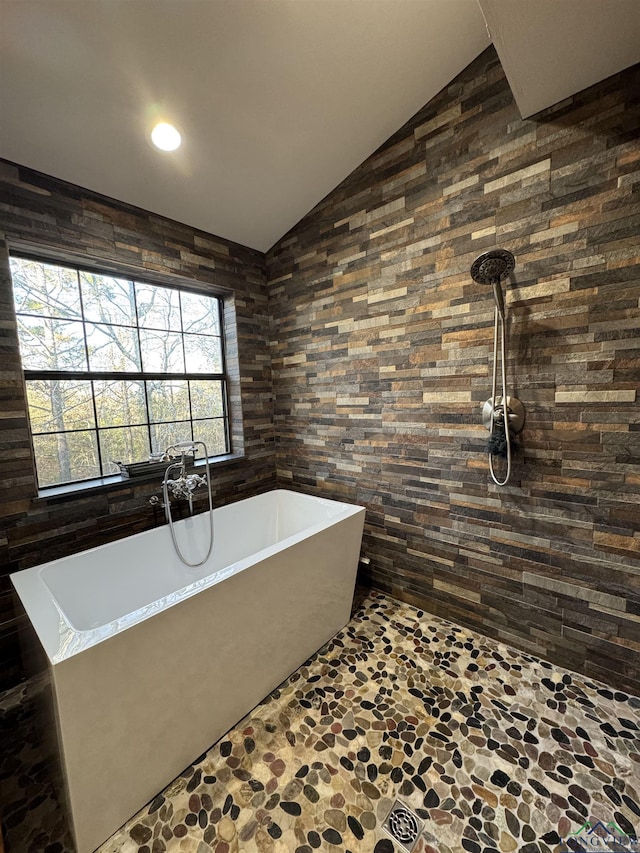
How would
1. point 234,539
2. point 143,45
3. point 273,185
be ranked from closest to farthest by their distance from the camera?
point 143,45 < point 273,185 < point 234,539

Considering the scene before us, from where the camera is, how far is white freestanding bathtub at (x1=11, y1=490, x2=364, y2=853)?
3.47ft

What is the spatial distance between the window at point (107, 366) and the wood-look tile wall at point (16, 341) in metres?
0.14

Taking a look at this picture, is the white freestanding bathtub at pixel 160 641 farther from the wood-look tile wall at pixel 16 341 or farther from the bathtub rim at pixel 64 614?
the wood-look tile wall at pixel 16 341

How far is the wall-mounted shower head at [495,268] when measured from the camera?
1.52 metres

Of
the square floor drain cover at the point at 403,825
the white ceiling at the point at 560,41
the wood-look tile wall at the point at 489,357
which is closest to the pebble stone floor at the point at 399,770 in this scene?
the square floor drain cover at the point at 403,825

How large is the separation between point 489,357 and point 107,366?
225 cm

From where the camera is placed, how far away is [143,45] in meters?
1.41

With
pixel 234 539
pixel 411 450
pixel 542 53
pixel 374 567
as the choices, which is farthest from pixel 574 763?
pixel 542 53

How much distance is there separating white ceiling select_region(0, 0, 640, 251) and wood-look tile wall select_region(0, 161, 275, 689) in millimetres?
146

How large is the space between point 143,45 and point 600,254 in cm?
212

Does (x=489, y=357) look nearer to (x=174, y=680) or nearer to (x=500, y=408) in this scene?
(x=500, y=408)

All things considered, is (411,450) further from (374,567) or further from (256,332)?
(256,332)

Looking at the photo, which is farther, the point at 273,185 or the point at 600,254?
the point at 273,185

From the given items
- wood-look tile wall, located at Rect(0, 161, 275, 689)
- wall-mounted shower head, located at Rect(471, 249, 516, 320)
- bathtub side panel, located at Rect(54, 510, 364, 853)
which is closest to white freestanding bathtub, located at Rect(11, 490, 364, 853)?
bathtub side panel, located at Rect(54, 510, 364, 853)
